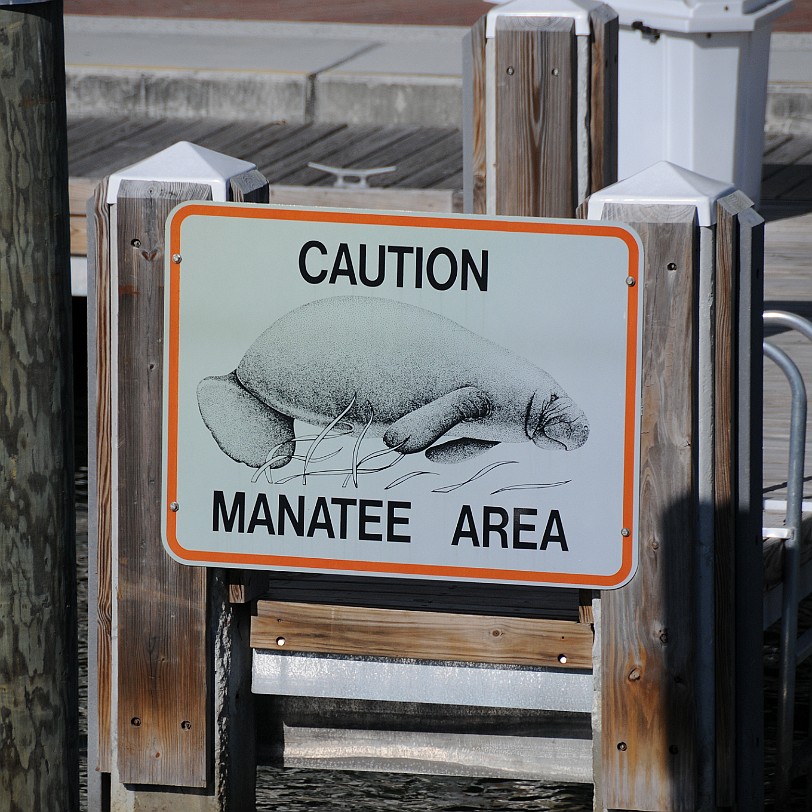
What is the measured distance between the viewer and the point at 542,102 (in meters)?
3.96

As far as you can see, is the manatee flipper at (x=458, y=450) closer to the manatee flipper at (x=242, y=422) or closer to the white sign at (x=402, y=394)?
the white sign at (x=402, y=394)

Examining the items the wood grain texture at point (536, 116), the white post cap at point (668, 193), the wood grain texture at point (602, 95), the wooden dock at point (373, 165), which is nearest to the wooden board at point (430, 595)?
the white post cap at point (668, 193)

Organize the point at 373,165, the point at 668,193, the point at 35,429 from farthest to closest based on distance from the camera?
the point at 373,165 → the point at 668,193 → the point at 35,429

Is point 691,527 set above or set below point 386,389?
below

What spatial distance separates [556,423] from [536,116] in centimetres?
150

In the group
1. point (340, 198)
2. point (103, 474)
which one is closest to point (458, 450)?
point (103, 474)

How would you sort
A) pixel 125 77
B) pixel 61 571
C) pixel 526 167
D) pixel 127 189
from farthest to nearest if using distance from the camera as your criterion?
pixel 125 77 < pixel 526 167 < pixel 127 189 < pixel 61 571

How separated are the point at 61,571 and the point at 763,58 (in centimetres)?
497

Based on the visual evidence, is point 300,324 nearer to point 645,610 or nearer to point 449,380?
point 449,380

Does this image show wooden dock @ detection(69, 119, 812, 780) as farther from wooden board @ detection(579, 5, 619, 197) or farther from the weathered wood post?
wooden board @ detection(579, 5, 619, 197)

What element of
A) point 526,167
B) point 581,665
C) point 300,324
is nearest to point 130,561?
point 300,324

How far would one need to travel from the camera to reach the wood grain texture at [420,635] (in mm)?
2838

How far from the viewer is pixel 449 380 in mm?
2691

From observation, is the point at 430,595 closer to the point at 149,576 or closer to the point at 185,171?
the point at 149,576
